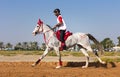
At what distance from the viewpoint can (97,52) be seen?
811 inches

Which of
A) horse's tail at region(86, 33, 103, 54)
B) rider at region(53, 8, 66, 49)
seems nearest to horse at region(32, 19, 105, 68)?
rider at region(53, 8, 66, 49)

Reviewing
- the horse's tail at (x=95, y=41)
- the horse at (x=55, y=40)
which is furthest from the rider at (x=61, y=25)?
the horse's tail at (x=95, y=41)

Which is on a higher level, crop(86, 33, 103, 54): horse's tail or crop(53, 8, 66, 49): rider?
crop(53, 8, 66, 49): rider

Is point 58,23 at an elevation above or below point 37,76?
above

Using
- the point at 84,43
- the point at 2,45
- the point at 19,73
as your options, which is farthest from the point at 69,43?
the point at 2,45

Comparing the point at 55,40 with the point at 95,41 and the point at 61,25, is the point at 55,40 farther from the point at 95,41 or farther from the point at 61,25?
the point at 95,41

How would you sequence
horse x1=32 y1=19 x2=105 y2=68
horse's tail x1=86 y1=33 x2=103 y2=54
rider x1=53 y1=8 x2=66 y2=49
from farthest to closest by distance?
horse's tail x1=86 y1=33 x2=103 y2=54 < horse x1=32 y1=19 x2=105 y2=68 < rider x1=53 y1=8 x2=66 y2=49

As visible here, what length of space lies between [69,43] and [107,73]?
4.05 meters

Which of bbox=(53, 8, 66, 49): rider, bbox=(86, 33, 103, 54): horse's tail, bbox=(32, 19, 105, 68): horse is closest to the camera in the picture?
bbox=(53, 8, 66, 49): rider

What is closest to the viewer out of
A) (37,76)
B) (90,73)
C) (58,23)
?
(37,76)

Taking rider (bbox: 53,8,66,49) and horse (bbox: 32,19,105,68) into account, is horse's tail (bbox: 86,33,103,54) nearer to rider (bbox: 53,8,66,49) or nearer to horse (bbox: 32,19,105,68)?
horse (bbox: 32,19,105,68)

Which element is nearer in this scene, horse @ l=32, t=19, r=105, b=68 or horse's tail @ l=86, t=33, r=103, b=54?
horse @ l=32, t=19, r=105, b=68

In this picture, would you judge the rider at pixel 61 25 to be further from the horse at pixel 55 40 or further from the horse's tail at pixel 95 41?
the horse's tail at pixel 95 41

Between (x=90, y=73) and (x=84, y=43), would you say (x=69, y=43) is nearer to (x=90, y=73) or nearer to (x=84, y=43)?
(x=84, y=43)
